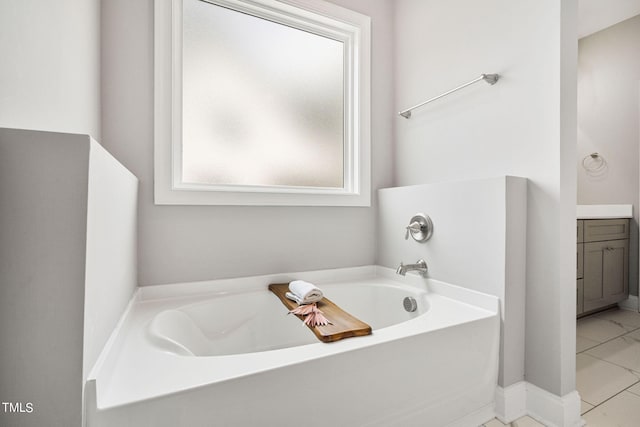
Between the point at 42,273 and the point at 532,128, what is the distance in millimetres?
1752

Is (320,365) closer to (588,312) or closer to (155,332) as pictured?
(155,332)

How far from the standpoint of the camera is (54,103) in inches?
35.3

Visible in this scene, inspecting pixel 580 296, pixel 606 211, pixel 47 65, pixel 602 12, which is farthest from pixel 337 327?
pixel 602 12

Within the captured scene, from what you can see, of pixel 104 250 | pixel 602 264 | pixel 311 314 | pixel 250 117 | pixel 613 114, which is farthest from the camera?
pixel 613 114

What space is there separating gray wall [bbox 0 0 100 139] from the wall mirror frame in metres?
0.32

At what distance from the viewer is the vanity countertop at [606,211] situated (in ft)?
9.09

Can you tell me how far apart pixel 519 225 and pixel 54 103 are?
1773 millimetres

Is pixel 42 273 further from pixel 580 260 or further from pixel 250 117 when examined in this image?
pixel 580 260

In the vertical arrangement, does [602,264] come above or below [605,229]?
below

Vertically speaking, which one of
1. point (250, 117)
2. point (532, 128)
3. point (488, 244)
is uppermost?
point (250, 117)

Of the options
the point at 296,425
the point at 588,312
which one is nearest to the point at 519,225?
the point at 296,425

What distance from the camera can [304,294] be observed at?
4.82 ft

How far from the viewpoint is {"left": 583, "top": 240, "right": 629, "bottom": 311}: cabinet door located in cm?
243

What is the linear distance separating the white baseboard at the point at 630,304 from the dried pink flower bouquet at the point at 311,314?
3125 mm
